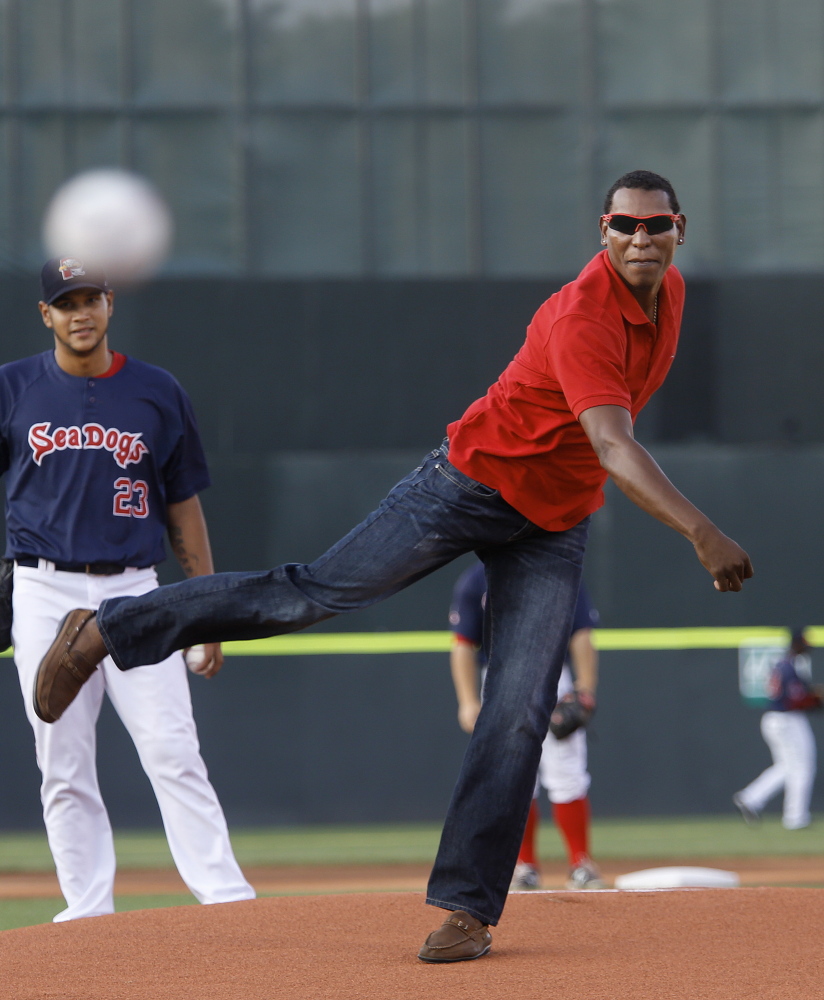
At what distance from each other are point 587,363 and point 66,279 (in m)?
1.90

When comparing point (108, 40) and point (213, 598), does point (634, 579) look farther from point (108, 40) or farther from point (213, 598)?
point (213, 598)

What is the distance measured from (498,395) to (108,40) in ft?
31.1

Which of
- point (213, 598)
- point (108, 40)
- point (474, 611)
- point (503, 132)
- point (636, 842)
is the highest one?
point (108, 40)

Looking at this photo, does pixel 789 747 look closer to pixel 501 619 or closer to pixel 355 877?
pixel 355 877

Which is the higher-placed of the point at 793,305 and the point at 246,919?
the point at 793,305

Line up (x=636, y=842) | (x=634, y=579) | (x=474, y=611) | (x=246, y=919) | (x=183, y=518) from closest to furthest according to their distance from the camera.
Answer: (x=246, y=919) < (x=183, y=518) < (x=474, y=611) < (x=636, y=842) < (x=634, y=579)

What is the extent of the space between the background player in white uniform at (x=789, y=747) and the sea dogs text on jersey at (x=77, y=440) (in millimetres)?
7638

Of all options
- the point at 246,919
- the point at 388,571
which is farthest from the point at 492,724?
the point at 246,919

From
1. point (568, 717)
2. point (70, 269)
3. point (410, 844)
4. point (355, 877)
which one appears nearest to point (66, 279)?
point (70, 269)

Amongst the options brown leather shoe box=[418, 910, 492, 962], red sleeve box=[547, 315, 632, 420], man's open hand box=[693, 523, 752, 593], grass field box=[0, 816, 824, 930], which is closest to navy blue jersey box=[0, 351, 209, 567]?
brown leather shoe box=[418, 910, 492, 962]

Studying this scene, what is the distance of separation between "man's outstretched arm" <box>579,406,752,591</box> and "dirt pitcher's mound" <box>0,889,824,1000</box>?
927 millimetres

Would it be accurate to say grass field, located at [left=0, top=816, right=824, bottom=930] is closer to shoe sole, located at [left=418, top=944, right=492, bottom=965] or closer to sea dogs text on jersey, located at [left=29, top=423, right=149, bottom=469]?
sea dogs text on jersey, located at [left=29, top=423, right=149, bottom=469]

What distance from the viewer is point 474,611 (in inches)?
262

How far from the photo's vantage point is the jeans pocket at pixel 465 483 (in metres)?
3.28
